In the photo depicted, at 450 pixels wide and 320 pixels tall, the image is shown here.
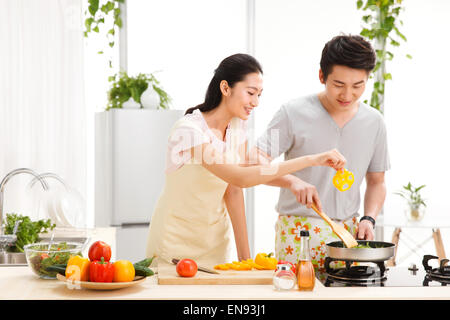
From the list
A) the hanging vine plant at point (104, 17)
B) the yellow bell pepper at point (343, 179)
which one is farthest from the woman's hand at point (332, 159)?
the hanging vine plant at point (104, 17)

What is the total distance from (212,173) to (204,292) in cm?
63

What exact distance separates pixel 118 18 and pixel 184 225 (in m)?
2.56

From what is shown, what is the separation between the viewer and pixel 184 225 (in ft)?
8.27

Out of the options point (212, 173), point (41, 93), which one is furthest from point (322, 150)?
point (41, 93)

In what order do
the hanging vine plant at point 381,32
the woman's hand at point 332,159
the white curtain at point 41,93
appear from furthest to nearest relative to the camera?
the hanging vine plant at point 381,32, the white curtain at point 41,93, the woman's hand at point 332,159

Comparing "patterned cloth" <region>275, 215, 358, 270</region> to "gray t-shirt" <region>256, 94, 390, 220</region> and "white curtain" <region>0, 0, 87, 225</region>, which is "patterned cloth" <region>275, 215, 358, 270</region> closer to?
"gray t-shirt" <region>256, 94, 390, 220</region>

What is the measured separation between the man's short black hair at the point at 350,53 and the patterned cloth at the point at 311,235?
2.16 feet

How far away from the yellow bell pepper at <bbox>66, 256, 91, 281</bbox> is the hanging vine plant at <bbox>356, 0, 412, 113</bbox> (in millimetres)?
3090

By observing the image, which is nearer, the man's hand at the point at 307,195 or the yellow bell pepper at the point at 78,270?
the yellow bell pepper at the point at 78,270

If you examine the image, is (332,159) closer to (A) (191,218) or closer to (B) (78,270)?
(A) (191,218)

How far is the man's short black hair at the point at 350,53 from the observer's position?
233cm

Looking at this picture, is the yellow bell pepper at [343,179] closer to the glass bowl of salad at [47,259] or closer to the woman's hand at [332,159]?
the woman's hand at [332,159]
